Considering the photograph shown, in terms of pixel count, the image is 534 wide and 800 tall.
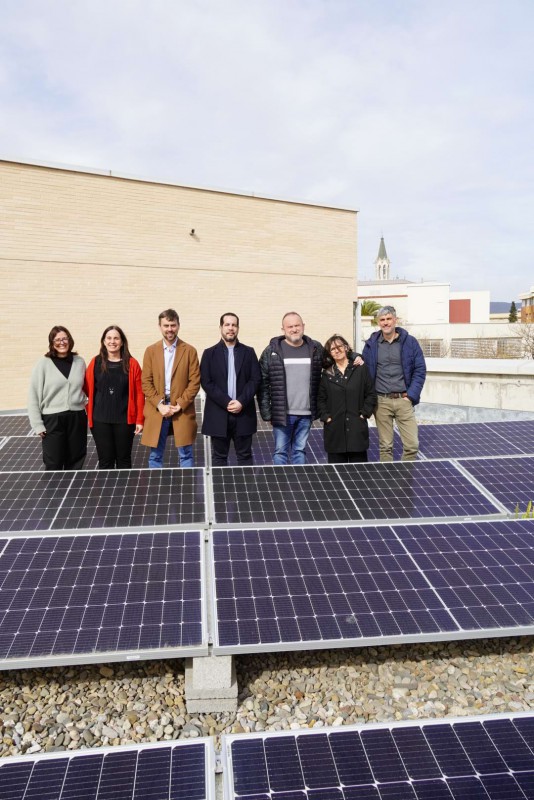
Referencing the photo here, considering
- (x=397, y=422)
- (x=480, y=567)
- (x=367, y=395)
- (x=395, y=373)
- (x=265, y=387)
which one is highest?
(x=395, y=373)

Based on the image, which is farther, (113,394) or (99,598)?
(113,394)

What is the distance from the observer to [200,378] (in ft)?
19.2

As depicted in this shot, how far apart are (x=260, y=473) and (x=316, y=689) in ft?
6.67

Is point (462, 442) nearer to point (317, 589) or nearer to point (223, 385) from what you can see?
point (223, 385)

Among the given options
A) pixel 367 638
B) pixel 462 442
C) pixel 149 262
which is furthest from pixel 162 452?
pixel 149 262

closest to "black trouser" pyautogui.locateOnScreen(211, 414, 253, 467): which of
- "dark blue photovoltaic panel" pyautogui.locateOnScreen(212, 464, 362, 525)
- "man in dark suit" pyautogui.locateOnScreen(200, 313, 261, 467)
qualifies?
"man in dark suit" pyautogui.locateOnScreen(200, 313, 261, 467)

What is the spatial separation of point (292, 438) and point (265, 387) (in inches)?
27.4

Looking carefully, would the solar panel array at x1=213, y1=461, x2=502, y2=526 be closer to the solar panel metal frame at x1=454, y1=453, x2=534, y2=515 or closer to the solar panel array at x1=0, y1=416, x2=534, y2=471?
→ the solar panel metal frame at x1=454, y1=453, x2=534, y2=515

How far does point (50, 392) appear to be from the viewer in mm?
5500

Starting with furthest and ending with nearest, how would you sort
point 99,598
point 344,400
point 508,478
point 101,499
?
1. point 344,400
2. point 508,478
3. point 101,499
4. point 99,598

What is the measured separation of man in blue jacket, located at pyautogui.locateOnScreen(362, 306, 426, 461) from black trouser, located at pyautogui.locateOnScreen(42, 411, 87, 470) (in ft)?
10.8

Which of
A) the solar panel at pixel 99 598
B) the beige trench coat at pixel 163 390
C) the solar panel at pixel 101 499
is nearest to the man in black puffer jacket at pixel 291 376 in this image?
the beige trench coat at pixel 163 390

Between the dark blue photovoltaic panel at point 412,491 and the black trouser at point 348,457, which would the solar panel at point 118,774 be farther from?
the black trouser at point 348,457

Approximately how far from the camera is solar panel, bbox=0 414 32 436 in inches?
320
